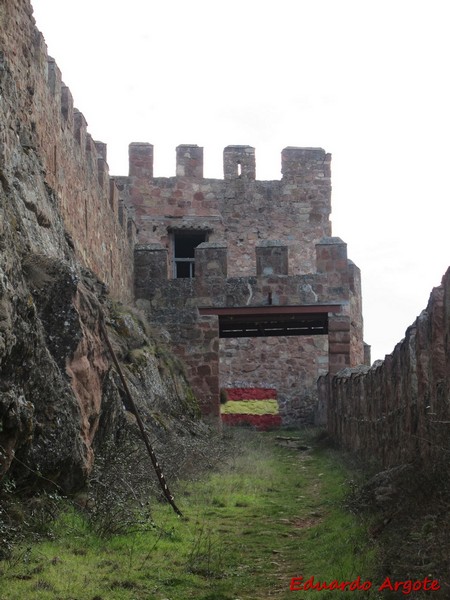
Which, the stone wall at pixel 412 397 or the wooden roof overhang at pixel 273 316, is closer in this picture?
the stone wall at pixel 412 397

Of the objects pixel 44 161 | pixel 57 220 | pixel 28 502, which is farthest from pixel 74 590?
pixel 44 161

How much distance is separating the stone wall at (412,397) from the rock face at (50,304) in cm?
286

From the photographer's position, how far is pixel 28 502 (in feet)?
24.2

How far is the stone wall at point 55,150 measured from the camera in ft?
34.2

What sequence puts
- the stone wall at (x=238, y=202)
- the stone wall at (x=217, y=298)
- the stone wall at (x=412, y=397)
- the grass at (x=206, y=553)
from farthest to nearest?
the stone wall at (x=238, y=202)
the stone wall at (x=217, y=298)
the stone wall at (x=412, y=397)
the grass at (x=206, y=553)

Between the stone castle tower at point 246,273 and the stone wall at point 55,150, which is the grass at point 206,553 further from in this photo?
the stone castle tower at point 246,273

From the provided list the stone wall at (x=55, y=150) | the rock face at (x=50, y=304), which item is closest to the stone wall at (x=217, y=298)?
the stone wall at (x=55, y=150)

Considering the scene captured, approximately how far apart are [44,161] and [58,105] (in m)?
1.71

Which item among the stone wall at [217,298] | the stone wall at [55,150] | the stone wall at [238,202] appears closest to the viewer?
the stone wall at [55,150]

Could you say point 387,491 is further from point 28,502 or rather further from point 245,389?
point 245,389

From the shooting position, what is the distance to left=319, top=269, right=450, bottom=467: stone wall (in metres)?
7.72

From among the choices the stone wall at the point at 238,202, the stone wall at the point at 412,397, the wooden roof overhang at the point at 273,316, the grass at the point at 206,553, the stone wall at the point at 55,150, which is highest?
the stone wall at the point at 238,202

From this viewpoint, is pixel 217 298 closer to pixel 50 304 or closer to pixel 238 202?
pixel 238 202

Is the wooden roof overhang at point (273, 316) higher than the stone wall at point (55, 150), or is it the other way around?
the stone wall at point (55, 150)
